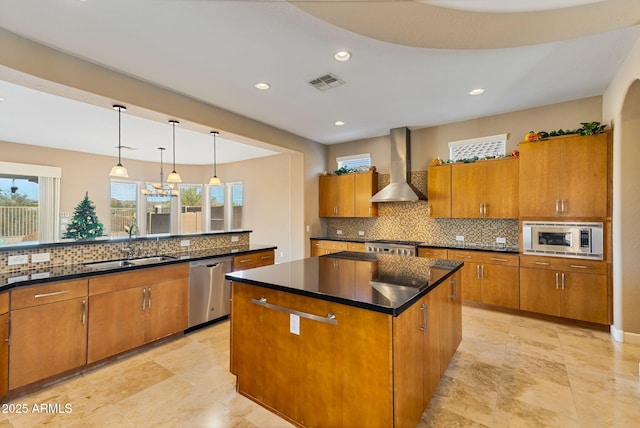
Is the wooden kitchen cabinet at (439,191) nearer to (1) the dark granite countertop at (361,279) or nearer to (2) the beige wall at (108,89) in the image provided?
(1) the dark granite countertop at (361,279)

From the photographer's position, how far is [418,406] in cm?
175

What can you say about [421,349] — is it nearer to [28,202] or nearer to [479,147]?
[479,147]

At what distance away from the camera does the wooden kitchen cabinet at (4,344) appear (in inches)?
79.4

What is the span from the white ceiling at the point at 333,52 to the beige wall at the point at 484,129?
6.3 inches

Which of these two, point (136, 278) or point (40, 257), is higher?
point (40, 257)

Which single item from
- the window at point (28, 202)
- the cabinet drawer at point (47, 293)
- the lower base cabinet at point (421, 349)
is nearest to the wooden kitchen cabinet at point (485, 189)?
the lower base cabinet at point (421, 349)

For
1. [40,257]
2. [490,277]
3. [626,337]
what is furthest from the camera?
[490,277]

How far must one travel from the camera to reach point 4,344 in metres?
2.04

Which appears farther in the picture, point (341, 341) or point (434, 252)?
point (434, 252)


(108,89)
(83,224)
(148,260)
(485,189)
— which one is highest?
(108,89)

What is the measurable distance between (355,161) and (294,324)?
15.3 feet

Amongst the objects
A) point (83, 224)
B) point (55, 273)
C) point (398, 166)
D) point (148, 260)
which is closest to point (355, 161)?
point (398, 166)

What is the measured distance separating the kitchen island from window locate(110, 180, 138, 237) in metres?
6.81

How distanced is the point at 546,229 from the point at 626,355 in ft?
4.84
